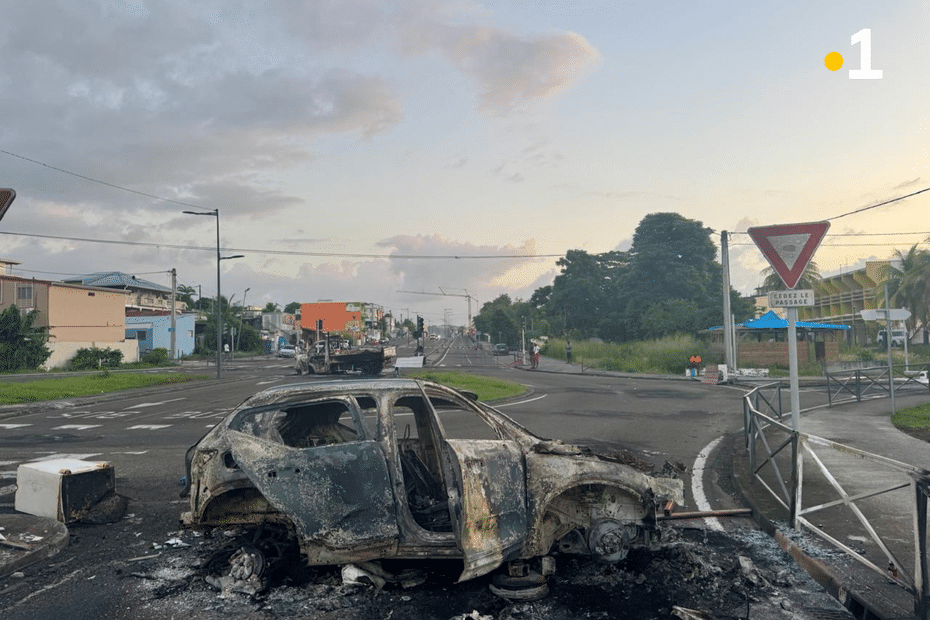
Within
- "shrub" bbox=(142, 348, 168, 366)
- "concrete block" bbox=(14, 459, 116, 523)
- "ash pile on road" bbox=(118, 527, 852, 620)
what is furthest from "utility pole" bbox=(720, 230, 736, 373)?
"shrub" bbox=(142, 348, 168, 366)

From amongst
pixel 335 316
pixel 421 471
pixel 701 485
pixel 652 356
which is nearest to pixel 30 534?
pixel 421 471

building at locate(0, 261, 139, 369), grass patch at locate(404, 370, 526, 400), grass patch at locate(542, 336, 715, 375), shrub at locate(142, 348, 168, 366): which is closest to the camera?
grass patch at locate(404, 370, 526, 400)

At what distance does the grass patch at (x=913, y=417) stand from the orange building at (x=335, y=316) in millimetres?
69781

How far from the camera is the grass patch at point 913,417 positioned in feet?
42.2

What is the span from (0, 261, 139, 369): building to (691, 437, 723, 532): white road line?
47.6 meters

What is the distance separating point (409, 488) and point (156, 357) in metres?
52.0

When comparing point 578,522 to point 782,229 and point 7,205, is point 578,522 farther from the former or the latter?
point 7,205

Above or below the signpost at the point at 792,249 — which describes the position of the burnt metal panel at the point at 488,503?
below

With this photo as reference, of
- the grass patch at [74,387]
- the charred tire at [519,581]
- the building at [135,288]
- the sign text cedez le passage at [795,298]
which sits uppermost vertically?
the building at [135,288]

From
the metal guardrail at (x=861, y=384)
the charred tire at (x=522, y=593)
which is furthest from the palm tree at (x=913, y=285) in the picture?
the charred tire at (x=522, y=593)

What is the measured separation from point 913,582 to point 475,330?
148m

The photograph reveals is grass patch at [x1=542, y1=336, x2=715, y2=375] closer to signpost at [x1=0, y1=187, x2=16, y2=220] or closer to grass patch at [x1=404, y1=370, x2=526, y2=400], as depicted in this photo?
grass patch at [x1=404, y1=370, x2=526, y2=400]

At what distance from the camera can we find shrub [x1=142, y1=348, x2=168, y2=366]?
50.2 m

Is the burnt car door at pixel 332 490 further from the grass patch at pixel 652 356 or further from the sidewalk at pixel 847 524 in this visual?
the grass patch at pixel 652 356
